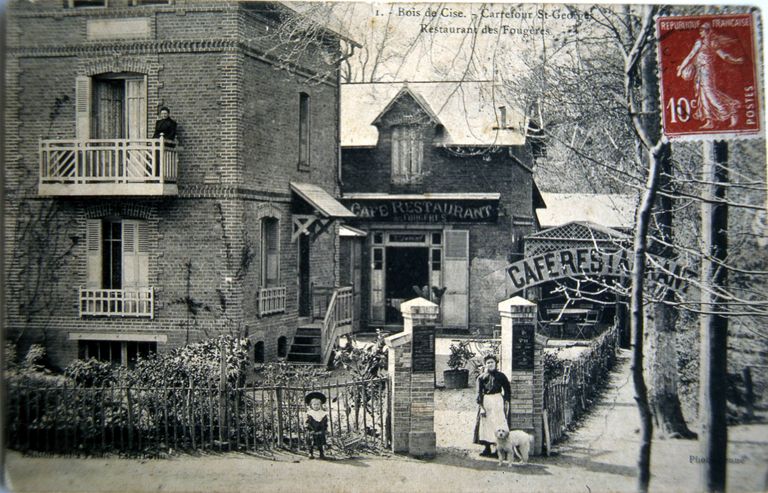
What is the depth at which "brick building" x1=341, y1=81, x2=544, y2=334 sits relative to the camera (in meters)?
11.8

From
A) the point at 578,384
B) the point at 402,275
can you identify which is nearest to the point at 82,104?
the point at 402,275

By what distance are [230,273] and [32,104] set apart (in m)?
3.45

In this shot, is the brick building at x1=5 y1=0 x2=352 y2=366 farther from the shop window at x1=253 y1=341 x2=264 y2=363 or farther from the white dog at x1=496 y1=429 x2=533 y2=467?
the white dog at x1=496 y1=429 x2=533 y2=467

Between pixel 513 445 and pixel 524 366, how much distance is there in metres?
1.03

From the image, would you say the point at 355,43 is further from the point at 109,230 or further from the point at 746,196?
the point at 746,196

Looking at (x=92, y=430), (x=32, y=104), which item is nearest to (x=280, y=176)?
(x=32, y=104)

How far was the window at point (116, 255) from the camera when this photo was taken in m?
9.34

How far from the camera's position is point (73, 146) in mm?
9273

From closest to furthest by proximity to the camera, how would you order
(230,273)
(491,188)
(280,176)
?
1. (230,273)
2. (280,176)
3. (491,188)

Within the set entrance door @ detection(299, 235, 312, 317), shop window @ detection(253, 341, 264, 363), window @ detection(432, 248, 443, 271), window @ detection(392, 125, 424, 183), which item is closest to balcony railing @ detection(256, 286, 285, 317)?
shop window @ detection(253, 341, 264, 363)

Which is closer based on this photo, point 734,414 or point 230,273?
point 734,414

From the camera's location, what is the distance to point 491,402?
8875 mm

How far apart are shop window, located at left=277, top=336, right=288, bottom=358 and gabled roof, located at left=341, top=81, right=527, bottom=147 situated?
422cm

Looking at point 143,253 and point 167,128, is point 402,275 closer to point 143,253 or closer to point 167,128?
point 143,253
